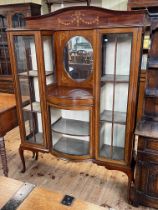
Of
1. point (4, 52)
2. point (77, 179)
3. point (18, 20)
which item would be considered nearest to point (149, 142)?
point (77, 179)

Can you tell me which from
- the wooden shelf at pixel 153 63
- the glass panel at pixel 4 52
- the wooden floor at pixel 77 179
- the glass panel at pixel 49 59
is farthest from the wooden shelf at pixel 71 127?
the glass panel at pixel 4 52

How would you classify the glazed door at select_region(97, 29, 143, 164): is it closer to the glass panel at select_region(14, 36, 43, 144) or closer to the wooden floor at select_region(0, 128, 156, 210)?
the wooden floor at select_region(0, 128, 156, 210)

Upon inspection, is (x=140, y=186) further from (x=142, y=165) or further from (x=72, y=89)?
(x=72, y=89)

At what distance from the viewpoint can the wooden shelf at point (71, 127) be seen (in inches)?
75.9

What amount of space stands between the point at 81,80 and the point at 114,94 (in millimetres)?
362

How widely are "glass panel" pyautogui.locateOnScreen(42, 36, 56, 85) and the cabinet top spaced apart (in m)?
0.13

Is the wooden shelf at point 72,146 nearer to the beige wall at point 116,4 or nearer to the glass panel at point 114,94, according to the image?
the glass panel at point 114,94

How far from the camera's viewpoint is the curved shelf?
1.70 metres

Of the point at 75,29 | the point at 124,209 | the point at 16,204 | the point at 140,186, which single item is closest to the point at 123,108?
the point at 140,186

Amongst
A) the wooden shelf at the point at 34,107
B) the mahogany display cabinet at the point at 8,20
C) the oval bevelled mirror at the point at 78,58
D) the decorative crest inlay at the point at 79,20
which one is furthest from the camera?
the mahogany display cabinet at the point at 8,20

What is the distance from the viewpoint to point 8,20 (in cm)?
314

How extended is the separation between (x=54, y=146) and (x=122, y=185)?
82 cm

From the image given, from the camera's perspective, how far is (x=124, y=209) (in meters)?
1.77

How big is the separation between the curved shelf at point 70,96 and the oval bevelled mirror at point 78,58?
5.4 inches
